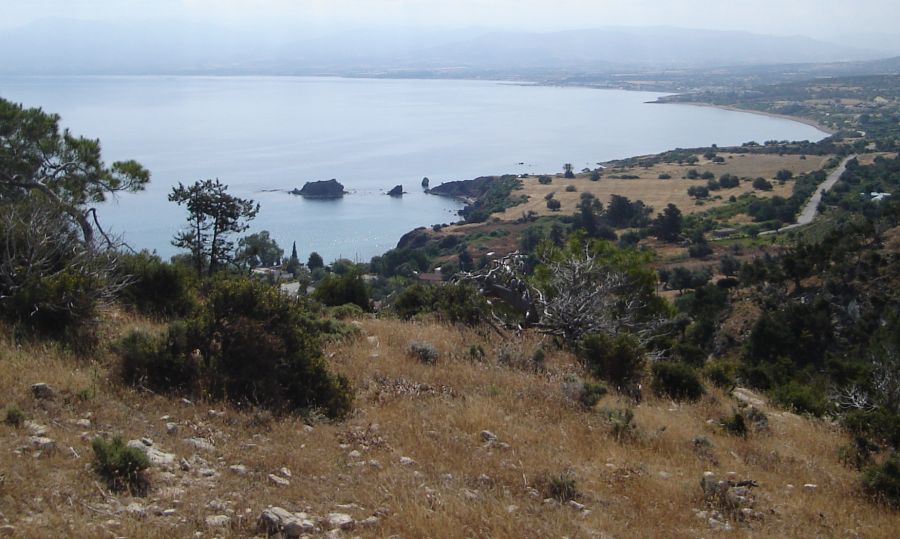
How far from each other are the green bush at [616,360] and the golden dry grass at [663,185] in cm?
4178

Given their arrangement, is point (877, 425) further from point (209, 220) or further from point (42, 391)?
point (209, 220)

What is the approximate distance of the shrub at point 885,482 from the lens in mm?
5109

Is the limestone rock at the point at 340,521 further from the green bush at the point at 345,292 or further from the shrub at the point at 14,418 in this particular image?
the green bush at the point at 345,292

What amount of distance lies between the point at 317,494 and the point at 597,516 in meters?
1.57

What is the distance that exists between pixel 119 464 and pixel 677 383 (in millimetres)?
5585

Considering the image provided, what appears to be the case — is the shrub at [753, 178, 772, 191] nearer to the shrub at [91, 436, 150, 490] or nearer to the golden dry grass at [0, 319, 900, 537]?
the golden dry grass at [0, 319, 900, 537]

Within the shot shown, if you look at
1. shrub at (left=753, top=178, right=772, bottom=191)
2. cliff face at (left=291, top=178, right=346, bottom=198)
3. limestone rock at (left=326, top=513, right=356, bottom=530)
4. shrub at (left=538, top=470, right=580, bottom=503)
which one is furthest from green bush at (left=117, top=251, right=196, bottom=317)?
shrub at (left=753, top=178, right=772, bottom=191)

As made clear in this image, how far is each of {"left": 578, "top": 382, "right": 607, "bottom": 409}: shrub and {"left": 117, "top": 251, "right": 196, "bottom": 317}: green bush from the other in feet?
13.7

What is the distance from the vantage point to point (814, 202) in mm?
48219

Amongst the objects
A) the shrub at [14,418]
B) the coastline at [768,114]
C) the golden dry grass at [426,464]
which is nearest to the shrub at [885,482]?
the golden dry grass at [426,464]

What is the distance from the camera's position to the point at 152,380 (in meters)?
5.26

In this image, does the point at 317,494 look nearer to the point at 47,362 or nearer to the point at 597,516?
the point at 597,516

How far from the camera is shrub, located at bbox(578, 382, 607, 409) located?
20.6 feet

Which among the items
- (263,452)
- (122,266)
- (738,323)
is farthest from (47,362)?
(738,323)
